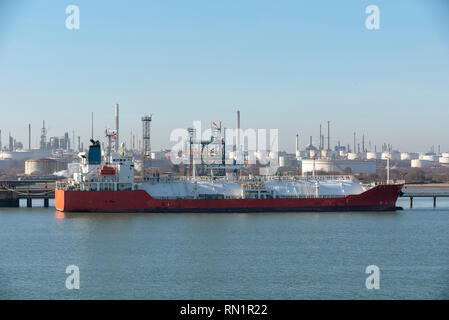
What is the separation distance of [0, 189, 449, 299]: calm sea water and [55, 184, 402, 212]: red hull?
3.70 meters

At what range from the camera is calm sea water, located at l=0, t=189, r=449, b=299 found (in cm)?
1991

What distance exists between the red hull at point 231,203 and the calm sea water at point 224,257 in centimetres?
370

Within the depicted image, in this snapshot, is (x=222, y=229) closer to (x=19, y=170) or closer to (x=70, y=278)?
(x=70, y=278)

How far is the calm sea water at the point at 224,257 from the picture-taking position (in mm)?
19906

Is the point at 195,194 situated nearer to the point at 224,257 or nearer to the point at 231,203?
the point at 231,203

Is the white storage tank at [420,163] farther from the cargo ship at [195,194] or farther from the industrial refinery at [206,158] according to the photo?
the cargo ship at [195,194]

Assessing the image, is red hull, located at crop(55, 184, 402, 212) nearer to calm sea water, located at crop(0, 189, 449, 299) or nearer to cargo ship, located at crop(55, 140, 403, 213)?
cargo ship, located at crop(55, 140, 403, 213)

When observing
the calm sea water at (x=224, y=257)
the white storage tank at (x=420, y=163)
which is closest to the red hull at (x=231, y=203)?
the calm sea water at (x=224, y=257)

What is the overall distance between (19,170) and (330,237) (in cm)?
12237

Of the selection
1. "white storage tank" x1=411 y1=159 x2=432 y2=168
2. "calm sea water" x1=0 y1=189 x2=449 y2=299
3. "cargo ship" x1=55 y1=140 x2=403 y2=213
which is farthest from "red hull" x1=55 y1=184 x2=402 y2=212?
"white storage tank" x1=411 y1=159 x2=432 y2=168

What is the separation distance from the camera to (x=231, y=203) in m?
42.5

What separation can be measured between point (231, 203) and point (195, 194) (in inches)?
106

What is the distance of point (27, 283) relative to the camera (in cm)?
2070
